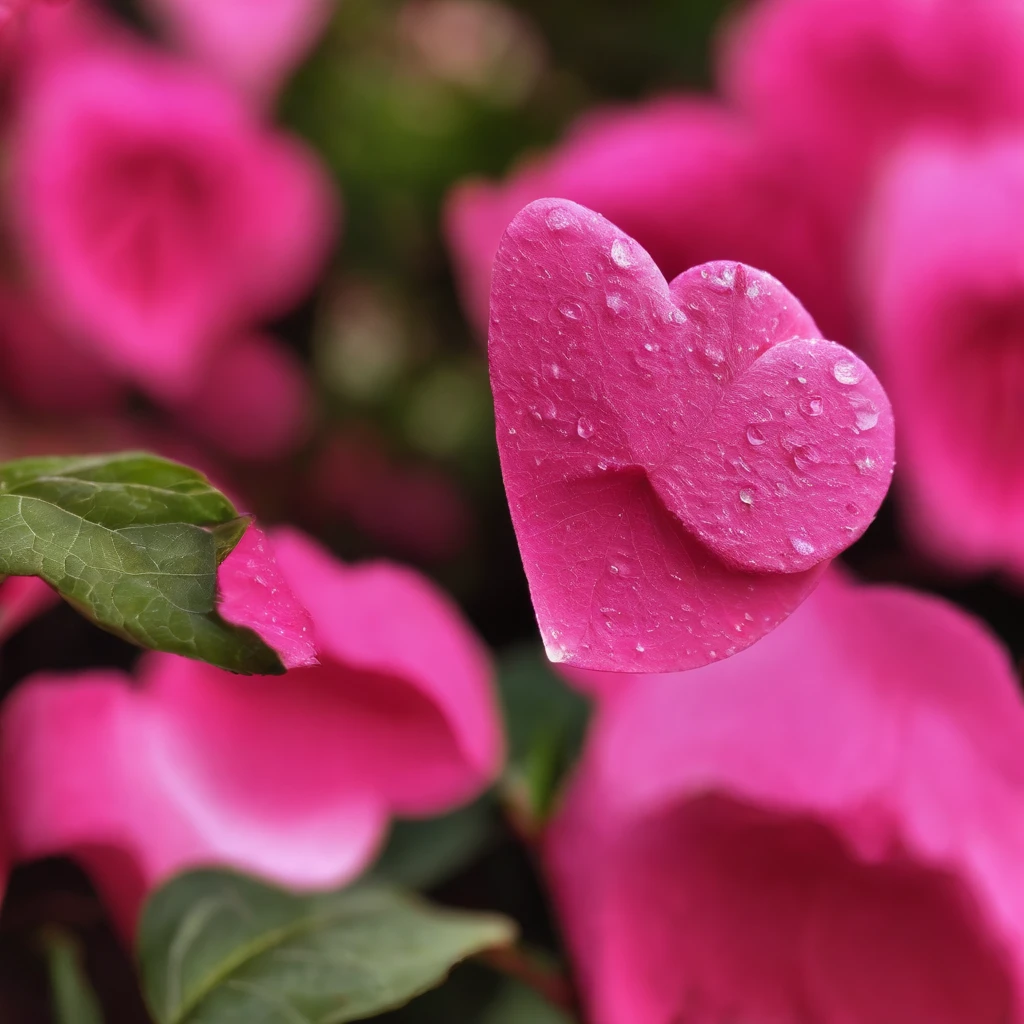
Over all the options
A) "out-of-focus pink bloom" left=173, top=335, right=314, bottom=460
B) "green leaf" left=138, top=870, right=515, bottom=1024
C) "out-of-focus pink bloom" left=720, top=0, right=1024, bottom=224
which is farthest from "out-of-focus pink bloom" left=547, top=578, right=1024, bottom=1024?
"out-of-focus pink bloom" left=173, top=335, right=314, bottom=460

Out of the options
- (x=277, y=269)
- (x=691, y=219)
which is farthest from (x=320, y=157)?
(x=691, y=219)

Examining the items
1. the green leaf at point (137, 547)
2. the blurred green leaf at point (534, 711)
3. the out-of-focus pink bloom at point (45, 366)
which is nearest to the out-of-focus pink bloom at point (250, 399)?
the out-of-focus pink bloom at point (45, 366)

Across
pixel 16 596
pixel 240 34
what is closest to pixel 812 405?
pixel 16 596

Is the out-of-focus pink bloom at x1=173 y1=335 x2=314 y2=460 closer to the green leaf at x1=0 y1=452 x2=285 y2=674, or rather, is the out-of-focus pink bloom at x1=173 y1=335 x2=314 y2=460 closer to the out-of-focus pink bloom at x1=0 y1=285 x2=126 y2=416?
the out-of-focus pink bloom at x1=0 y1=285 x2=126 y2=416

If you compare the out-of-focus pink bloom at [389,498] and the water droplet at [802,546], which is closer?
the water droplet at [802,546]

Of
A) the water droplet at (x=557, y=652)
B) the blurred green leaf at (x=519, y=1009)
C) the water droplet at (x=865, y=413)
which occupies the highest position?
the water droplet at (x=865, y=413)

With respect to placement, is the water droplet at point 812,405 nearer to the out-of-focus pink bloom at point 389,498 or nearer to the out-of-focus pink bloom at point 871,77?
the out-of-focus pink bloom at point 871,77

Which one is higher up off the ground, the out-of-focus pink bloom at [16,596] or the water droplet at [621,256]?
the water droplet at [621,256]

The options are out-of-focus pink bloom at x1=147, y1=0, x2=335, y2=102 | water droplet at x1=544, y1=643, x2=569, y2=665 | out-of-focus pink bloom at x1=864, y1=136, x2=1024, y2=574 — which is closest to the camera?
water droplet at x1=544, y1=643, x2=569, y2=665
